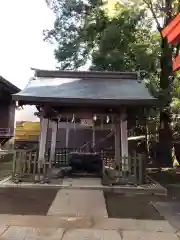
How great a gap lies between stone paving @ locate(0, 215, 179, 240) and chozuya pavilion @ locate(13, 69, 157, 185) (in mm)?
4453

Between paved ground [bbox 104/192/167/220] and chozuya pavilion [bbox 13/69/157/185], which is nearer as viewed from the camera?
paved ground [bbox 104/192/167/220]

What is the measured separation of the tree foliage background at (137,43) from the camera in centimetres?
1627

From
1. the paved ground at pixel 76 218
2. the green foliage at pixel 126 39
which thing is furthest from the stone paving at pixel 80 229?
the green foliage at pixel 126 39

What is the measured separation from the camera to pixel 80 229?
622 centimetres

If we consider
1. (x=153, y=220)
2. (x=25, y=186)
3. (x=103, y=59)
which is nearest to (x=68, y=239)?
(x=153, y=220)

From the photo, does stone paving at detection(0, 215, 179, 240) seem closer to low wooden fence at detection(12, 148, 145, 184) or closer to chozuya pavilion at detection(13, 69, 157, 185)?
low wooden fence at detection(12, 148, 145, 184)

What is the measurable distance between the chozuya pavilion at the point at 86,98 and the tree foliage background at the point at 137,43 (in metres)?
2.12

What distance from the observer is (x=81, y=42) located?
20062 mm

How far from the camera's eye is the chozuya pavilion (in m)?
10.8

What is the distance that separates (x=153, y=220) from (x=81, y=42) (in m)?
14.6

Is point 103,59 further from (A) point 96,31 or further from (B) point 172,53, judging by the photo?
(B) point 172,53

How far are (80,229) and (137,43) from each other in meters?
12.4

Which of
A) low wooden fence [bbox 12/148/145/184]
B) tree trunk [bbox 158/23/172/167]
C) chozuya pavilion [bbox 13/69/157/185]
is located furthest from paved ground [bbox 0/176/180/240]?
tree trunk [bbox 158/23/172/167]

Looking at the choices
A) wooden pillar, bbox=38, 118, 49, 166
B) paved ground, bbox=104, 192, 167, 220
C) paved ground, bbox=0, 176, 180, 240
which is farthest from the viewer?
wooden pillar, bbox=38, 118, 49, 166
